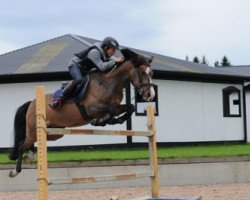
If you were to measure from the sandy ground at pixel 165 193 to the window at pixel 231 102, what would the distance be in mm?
12021

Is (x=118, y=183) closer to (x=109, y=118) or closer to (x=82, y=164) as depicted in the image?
(x=82, y=164)

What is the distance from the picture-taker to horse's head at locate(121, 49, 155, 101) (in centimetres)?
756

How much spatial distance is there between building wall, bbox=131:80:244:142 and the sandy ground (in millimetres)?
7853

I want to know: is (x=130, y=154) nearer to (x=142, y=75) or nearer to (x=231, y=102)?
(x=142, y=75)

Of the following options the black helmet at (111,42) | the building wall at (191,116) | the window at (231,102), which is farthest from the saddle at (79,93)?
the window at (231,102)

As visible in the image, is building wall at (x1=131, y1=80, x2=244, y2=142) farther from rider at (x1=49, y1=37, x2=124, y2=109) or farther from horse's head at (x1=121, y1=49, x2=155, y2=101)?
horse's head at (x1=121, y1=49, x2=155, y2=101)

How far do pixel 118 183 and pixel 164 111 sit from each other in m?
8.90

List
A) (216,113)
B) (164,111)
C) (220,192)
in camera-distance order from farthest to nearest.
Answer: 1. (216,113)
2. (164,111)
3. (220,192)

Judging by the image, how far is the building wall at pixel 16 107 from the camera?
2266 centimetres

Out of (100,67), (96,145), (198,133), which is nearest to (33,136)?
(100,67)

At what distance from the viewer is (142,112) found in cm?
2341

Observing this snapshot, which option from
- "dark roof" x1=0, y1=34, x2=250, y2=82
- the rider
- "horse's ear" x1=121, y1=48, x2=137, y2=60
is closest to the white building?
"dark roof" x1=0, y1=34, x2=250, y2=82

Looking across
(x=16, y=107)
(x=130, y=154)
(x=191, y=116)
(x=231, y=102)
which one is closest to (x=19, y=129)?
(x=130, y=154)

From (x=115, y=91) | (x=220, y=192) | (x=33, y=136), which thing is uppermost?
(x=115, y=91)
